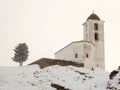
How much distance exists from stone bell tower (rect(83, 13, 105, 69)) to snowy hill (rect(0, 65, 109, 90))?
22922 mm

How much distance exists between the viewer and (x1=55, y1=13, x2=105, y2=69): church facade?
62659 millimetres

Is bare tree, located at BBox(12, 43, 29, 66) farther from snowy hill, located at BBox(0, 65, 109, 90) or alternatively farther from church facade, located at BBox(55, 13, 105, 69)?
snowy hill, located at BBox(0, 65, 109, 90)

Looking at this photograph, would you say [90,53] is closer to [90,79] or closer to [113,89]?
[90,79]

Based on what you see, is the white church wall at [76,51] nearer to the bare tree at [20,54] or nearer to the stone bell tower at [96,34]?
the stone bell tower at [96,34]

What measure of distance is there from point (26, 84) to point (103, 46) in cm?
3585

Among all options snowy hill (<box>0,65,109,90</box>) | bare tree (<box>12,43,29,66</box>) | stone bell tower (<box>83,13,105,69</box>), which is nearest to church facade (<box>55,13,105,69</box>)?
stone bell tower (<box>83,13,105,69</box>)

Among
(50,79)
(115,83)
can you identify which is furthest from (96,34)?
(115,83)

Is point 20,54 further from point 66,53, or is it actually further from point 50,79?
point 50,79

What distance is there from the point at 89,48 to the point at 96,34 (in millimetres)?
9968

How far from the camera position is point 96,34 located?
73000mm

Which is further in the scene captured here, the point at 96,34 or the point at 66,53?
the point at 96,34

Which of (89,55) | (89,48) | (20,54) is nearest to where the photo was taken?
(89,55)

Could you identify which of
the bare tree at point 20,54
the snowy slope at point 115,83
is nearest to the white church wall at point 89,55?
the bare tree at point 20,54

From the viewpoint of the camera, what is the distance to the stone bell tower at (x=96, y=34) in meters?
70.1
